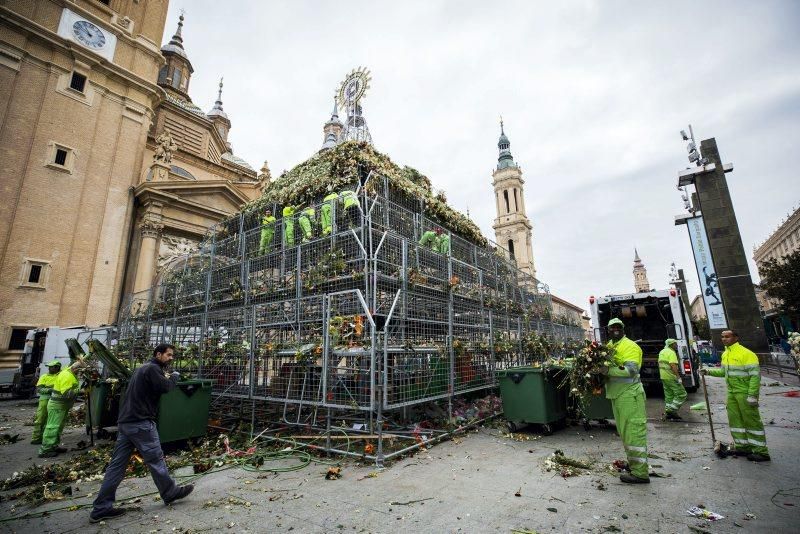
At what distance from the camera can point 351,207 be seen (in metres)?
9.21

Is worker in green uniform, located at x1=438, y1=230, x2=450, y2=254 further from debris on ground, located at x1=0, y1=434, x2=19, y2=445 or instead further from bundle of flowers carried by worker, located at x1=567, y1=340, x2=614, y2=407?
debris on ground, located at x1=0, y1=434, x2=19, y2=445

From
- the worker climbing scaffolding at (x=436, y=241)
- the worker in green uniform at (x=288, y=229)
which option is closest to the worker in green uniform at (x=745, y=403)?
the worker climbing scaffolding at (x=436, y=241)

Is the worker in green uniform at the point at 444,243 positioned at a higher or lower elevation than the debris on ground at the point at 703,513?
higher

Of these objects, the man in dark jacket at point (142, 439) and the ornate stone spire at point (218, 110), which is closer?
the man in dark jacket at point (142, 439)

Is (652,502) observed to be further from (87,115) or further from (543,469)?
(87,115)

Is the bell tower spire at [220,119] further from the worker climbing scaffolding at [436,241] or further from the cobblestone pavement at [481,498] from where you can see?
the cobblestone pavement at [481,498]

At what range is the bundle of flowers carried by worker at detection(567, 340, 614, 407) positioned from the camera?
525 centimetres

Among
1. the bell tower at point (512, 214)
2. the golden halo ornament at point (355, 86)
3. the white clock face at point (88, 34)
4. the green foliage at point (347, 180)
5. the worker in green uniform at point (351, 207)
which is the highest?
the bell tower at point (512, 214)

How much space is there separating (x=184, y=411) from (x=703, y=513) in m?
7.49

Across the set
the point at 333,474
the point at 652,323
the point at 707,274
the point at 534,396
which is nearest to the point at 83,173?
the point at 333,474

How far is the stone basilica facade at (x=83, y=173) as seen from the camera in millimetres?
17281

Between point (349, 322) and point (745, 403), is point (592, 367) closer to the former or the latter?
point (745, 403)

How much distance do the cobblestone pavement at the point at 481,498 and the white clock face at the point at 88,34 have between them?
982 inches

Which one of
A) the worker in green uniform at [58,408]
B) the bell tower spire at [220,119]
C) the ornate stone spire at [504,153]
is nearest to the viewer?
the worker in green uniform at [58,408]
